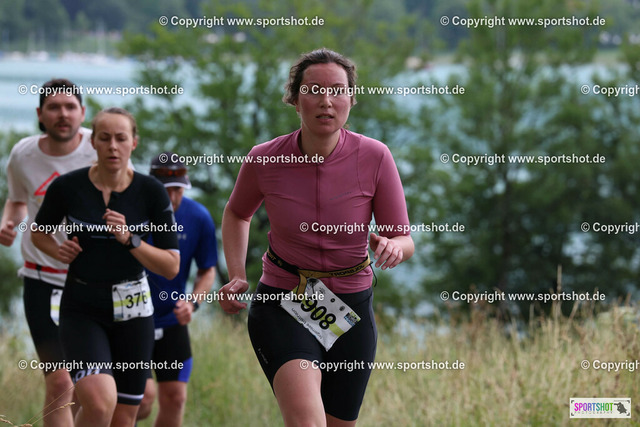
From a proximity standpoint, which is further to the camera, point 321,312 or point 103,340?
point 103,340

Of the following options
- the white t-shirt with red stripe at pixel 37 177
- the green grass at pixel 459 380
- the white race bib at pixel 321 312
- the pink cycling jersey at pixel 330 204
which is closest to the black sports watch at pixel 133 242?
the pink cycling jersey at pixel 330 204

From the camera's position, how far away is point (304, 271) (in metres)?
3.31

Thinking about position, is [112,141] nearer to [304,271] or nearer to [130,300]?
[130,300]

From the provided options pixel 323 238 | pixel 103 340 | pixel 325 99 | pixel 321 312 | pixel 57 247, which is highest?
pixel 325 99

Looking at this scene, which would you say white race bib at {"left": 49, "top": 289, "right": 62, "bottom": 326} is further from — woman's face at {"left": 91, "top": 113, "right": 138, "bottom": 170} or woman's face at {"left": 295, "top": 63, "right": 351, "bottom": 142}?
woman's face at {"left": 295, "top": 63, "right": 351, "bottom": 142}

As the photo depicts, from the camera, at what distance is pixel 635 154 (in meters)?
35.0

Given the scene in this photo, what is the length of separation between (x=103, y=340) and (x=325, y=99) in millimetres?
1647

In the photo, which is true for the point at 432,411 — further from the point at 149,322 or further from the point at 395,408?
the point at 149,322

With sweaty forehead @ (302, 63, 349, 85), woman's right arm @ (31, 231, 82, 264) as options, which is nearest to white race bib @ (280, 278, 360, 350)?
sweaty forehead @ (302, 63, 349, 85)

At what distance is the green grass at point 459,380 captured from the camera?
496 cm

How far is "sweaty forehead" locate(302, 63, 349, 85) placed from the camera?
328cm

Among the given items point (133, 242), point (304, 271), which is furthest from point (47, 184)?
point (304, 271)

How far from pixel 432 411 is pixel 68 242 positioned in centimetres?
258

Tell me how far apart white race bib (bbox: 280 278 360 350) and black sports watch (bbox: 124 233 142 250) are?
0.96m
